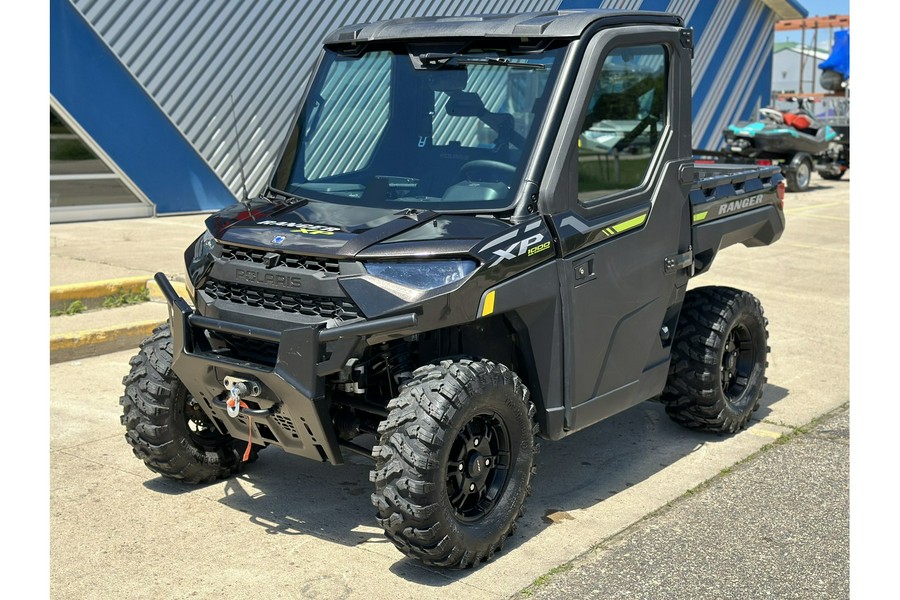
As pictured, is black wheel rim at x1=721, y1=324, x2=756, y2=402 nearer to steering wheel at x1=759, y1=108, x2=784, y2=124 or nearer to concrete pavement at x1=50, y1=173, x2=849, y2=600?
concrete pavement at x1=50, y1=173, x2=849, y2=600

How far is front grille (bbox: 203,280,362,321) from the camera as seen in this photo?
4320mm

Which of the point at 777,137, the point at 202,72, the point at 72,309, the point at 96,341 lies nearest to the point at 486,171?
the point at 96,341

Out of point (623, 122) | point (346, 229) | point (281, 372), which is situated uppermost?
point (623, 122)

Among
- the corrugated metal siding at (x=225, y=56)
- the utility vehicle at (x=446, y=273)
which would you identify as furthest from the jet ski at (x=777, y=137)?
the utility vehicle at (x=446, y=273)

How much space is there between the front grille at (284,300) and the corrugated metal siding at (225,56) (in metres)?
8.67

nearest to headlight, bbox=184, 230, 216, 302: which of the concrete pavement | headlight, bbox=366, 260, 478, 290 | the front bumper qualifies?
the front bumper

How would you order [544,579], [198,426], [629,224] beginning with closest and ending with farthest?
1. [544,579]
2. [629,224]
3. [198,426]

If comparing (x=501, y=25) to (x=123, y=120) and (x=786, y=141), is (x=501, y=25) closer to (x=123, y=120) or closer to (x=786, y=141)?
(x=123, y=120)

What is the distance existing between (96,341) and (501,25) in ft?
14.1

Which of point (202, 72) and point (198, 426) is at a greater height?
point (202, 72)

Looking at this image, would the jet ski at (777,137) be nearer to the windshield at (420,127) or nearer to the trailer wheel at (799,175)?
the trailer wheel at (799,175)

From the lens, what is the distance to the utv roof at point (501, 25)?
4.76m

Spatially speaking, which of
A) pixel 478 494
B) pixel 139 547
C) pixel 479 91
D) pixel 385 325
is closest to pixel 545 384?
pixel 478 494

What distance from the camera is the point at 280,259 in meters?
4.50
